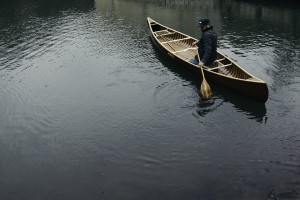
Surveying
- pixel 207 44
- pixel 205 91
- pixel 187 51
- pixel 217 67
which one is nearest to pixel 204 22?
pixel 207 44

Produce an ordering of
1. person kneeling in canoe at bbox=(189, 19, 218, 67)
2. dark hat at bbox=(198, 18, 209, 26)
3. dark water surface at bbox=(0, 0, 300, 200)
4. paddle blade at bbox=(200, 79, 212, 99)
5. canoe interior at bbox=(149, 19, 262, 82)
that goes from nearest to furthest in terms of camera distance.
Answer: dark water surface at bbox=(0, 0, 300, 200)
paddle blade at bbox=(200, 79, 212, 99)
dark hat at bbox=(198, 18, 209, 26)
person kneeling in canoe at bbox=(189, 19, 218, 67)
canoe interior at bbox=(149, 19, 262, 82)

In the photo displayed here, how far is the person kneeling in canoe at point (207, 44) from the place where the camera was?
19.3 m

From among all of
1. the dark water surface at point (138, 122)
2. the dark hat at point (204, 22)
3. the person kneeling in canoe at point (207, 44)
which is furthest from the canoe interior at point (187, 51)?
the dark hat at point (204, 22)

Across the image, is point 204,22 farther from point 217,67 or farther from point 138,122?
point 138,122

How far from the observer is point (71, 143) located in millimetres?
15734

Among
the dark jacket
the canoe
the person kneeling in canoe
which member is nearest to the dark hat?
the person kneeling in canoe

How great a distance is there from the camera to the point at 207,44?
63.7 ft

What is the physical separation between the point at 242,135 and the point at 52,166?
7926 mm

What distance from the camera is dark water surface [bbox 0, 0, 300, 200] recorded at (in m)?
12.9

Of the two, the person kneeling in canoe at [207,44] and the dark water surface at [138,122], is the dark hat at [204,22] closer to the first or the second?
the person kneeling in canoe at [207,44]

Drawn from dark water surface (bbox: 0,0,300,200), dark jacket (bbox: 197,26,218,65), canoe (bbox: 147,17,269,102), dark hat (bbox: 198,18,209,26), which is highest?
dark hat (bbox: 198,18,209,26)

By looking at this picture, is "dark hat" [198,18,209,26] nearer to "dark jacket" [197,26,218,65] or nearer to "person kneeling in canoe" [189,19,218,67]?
"person kneeling in canoe" [189,19,218,67]

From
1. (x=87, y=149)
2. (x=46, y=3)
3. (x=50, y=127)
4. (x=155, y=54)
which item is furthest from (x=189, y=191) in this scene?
(x=46, y=3)

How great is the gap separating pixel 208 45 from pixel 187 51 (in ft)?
14.9
